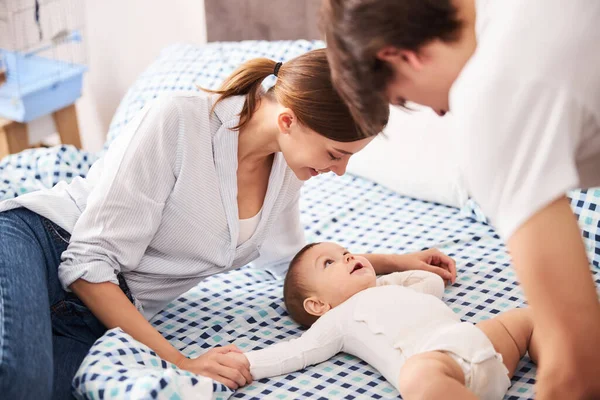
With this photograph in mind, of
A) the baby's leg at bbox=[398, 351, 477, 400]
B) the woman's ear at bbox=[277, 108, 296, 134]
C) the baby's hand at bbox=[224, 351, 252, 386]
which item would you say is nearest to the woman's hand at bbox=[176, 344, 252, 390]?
the baby's hand at bbox=[224, 351, 252, 386]

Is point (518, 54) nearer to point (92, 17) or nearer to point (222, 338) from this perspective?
point (222, 338)

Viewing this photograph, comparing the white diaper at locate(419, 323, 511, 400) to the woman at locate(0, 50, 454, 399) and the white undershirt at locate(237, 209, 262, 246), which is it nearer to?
the woman at locate(0, 50, 454, 399)

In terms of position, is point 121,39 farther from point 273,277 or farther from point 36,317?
point 36,317

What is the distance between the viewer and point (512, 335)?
1305 millimetres

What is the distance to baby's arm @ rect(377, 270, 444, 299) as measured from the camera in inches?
59.8

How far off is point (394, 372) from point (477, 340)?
5.9 inches

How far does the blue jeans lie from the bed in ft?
0.31

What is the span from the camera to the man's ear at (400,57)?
2.83ft

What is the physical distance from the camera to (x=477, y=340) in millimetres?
1216

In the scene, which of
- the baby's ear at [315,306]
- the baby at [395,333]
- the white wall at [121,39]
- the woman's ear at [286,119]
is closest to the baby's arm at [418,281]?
the baby at [395,333]

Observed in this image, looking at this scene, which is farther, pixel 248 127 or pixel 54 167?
pixel 54 167

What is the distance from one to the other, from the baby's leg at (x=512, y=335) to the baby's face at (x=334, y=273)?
262mm

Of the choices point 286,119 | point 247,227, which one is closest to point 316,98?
point 286,119

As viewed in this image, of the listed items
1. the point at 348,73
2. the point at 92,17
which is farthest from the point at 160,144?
the point at 92,17
